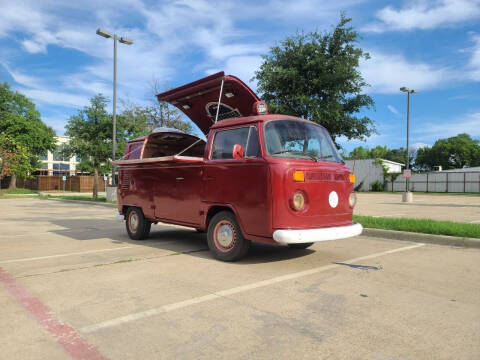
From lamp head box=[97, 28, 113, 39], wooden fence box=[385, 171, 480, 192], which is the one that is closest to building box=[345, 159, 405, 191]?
wooden fence box=[385, 171, 480, 192]

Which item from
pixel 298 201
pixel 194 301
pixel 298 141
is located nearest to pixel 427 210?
pixel 298 141

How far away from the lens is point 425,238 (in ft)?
25.8

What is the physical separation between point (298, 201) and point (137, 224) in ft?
13.6

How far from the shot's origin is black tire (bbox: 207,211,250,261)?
5.56 meters

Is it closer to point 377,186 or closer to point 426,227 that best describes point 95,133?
point 426,227

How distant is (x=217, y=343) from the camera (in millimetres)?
2953

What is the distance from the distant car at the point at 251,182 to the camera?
5.06 meters

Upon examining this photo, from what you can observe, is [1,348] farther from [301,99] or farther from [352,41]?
[352,41]

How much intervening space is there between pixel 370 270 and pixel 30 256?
5.47m

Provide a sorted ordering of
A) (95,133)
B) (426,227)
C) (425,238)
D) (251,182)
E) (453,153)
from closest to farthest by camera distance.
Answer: (251,182) → (425,238) → (426,227) → (95,133) → (453,153)

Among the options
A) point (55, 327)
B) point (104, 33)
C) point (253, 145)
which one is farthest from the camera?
point (104, 33)

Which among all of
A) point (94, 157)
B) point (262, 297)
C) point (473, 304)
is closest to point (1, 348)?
point (262, 297)

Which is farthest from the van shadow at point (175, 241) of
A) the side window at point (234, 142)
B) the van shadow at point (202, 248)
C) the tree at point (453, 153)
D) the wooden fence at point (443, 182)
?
the tree at point (453, 153)

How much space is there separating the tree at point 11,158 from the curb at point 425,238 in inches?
1351
